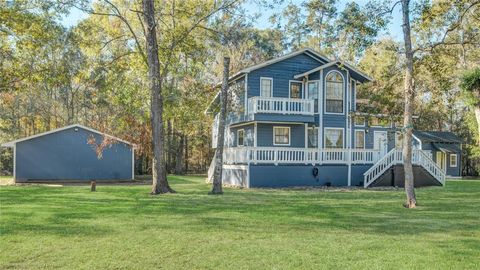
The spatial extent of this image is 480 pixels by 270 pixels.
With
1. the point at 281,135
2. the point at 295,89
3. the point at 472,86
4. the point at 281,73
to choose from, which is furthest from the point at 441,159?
the point at 472,86

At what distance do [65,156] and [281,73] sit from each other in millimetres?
15067

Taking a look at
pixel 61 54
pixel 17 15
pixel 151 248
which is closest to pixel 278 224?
pixel 151 248

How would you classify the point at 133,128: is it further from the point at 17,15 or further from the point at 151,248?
the point at 151,248

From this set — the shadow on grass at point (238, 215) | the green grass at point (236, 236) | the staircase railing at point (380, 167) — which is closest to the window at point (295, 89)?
the staircase railing at point (380, 167)

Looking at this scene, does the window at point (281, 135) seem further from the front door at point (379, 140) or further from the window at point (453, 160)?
the window at point (453, 160)

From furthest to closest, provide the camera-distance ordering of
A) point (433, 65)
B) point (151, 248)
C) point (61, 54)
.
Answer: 1. point (61, 54)
2. point (433, 65)
3. point (151, 248)

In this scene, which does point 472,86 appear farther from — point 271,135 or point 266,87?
point 266,87

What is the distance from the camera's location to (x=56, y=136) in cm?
2948

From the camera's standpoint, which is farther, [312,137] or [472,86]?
[312,137]

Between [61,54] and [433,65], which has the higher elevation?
[61,54]

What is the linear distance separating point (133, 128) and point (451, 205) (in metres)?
25.2

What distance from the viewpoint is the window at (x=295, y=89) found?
999 inches

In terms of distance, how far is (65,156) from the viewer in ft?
96.9

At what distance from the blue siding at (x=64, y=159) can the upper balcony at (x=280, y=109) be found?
11.9m
